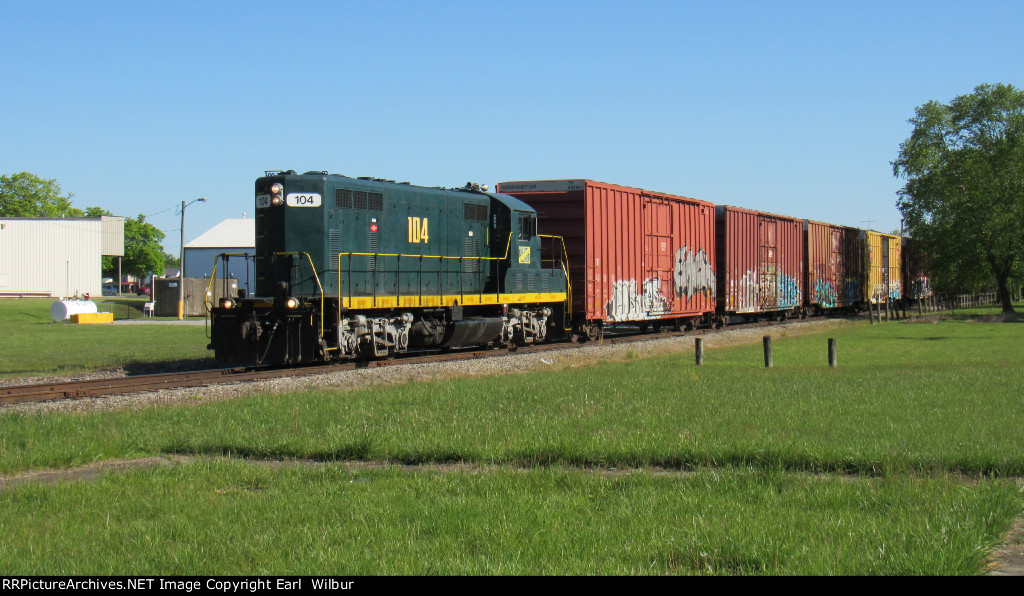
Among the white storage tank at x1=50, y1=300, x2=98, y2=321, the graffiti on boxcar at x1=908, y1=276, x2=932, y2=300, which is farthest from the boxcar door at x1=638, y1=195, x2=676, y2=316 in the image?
the graffiti on boxcar at x1=908, y1=276, x2=932, y2=300

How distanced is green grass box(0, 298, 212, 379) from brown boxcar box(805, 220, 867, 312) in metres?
25.8

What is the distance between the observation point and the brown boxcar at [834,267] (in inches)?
1519

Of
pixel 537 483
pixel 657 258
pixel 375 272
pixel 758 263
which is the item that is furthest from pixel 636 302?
pixel 537 483

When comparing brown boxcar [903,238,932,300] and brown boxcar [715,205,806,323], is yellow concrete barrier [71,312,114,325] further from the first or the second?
brown boxcar [903,238,932,300]

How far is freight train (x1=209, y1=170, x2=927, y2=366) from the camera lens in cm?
1681

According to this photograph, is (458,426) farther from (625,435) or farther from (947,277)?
(947,277)

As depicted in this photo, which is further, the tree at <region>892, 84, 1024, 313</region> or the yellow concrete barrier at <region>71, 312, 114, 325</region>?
the tree at <region>892, 84, 1024, 313</region>

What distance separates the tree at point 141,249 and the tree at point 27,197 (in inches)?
506

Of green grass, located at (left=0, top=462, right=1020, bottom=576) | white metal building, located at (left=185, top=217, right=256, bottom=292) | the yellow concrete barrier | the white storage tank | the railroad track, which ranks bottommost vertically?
green grass, located at (left=0, top=462, right=1020, bottom=576)

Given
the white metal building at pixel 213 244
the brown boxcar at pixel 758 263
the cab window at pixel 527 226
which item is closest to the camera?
the cab window at pixel 527 226

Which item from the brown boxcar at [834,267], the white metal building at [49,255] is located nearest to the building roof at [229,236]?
the white metal building at [49,255]

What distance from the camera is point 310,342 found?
16.6 meters

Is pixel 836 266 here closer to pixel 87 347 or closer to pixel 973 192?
pixel 973 192

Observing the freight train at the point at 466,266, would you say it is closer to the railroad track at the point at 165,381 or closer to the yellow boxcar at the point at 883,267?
the railroad track at the point at 165,381
